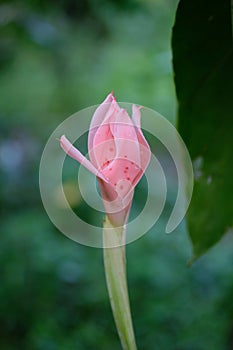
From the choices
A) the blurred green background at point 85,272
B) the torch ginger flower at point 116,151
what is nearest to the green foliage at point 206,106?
the torch ginger flower at point 116,151

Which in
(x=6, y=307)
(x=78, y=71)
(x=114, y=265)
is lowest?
(x=6, y=307)

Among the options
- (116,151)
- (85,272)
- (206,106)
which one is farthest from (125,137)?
(85,272)

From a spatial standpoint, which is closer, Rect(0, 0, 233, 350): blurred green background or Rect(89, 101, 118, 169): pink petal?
Rect(89, 101, 118, 169): pink petal

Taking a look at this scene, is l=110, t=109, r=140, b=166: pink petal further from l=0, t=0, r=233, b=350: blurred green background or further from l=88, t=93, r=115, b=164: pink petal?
l=0, t=0, r=233, b=350: blurred green background

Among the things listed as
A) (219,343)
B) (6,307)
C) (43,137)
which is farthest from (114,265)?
(43,137)

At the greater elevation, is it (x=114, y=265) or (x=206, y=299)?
(x=114, y=265)

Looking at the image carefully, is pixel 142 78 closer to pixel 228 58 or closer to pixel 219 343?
pixel 219 343

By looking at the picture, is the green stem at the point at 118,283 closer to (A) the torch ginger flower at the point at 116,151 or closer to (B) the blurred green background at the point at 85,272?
(A) the torch ginger flower at the point at 116,151

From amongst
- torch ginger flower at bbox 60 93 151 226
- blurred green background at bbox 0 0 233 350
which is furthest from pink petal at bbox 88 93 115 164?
blurred green background at bbox 0 0 233 350
